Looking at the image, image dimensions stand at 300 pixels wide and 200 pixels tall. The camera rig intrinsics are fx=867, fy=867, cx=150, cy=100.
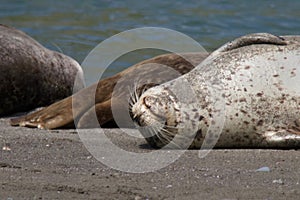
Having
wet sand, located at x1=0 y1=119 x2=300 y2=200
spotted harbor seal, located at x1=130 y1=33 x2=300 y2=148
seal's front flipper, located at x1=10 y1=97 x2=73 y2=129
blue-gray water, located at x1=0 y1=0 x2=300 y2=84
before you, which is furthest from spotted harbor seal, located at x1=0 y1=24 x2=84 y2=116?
spotted harbor seal, located at x1=130 y1=33 x2=300 y2=148

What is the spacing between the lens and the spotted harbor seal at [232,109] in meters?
5.82

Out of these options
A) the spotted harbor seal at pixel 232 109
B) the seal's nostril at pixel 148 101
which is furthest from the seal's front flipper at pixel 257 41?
the seal's nostril at pixel 148 101

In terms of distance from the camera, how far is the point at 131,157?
558 centimetres

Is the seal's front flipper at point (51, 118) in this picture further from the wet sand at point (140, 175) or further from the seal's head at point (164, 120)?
the seal's head at point (164, 120)

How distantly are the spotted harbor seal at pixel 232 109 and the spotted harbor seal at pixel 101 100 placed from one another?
43.7 inches

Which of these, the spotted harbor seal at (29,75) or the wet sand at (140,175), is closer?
the wet sand at (140,175)

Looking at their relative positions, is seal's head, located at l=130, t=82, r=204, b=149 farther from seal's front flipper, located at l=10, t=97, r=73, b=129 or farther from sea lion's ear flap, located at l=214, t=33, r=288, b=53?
seal's front flipper, located at l=10, t=97, r=73, b=129

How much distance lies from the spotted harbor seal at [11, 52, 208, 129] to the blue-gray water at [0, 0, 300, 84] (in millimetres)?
3449

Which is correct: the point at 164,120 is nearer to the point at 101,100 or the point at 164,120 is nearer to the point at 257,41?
the point at 257,41

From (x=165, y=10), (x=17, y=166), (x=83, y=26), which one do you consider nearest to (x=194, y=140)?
(x=17, y=166)

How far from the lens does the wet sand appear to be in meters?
4.44

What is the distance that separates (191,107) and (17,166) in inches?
53.4

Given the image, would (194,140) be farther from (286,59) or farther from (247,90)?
(286,59)

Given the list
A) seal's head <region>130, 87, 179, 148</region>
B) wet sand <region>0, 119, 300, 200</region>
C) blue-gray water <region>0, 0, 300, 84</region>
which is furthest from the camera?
blue-gray water <region>0, 0, 300, 84</region>
